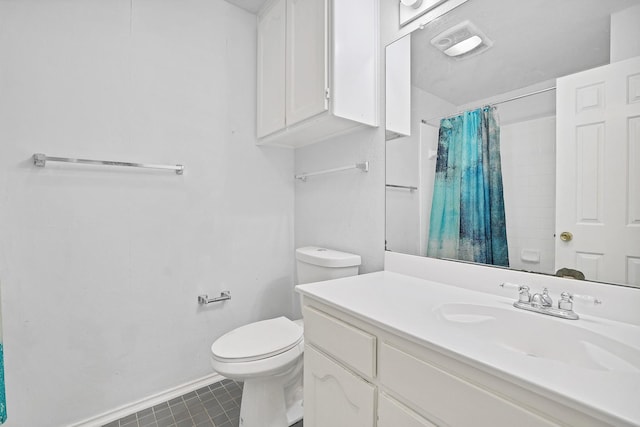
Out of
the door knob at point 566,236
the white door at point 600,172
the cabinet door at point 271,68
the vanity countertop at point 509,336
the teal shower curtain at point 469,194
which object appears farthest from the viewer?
the cabinet door at point 271,68

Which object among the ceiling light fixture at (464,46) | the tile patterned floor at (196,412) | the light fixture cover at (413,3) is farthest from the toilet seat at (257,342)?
the light fixture cover at (413,3)

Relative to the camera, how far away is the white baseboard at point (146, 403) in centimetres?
144

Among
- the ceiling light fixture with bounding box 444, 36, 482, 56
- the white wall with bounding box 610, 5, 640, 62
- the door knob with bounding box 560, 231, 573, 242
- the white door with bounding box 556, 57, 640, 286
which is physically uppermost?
the ceiling light fixture with bounding box 444, 36, 482, 56

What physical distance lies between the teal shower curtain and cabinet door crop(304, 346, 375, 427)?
26.4 inches

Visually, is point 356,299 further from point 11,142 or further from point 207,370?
point 11,142

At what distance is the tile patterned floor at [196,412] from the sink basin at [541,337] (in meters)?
1.08

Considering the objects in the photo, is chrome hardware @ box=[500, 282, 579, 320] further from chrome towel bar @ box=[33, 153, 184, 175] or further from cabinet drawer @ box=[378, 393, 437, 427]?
chrome towel bar @ box=[33, 153, 184, 175]

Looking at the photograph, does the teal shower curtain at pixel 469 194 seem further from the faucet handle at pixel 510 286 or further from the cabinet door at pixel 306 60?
the cabinet door at pixel 306 60

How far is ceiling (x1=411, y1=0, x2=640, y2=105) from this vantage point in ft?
2.89

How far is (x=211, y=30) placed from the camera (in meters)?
1.81

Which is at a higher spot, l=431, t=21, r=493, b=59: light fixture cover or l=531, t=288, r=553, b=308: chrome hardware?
l=431, t=21, r=493, b=59: light fixture cover

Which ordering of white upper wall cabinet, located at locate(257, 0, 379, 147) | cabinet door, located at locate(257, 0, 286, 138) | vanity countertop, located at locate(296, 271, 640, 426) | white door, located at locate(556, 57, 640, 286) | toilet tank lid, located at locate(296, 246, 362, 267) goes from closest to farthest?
vanity countertop, located at locate(296, 271, 640, 426), white door, located at locate(556, 57, 640, 286), white upper wall cabinet, located at locate(257, 0, 379, 147), toilet tank lid, located at locate(296, 246, 362, 267), cabinet door, located at locate(257, 0, 286, 138)

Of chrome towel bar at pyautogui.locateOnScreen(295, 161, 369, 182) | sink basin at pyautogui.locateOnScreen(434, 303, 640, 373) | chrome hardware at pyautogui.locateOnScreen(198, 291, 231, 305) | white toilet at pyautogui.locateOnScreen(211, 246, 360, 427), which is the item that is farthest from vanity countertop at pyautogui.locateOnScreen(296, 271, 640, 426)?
chrome hardware at pyautogui.locateOnScreen(198, 291, 231, 305)

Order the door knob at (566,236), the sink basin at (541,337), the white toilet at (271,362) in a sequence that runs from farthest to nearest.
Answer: the white toilet at (271,362), the door knob at (566,236), the sink basin at (541,337)
